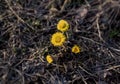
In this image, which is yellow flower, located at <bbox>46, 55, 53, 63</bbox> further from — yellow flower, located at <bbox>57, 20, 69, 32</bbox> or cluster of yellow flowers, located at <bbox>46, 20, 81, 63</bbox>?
yellow flower, located at <bbox>57, 20, 69, 32</bbox>

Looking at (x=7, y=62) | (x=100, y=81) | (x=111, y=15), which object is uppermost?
(x=111, y=15)

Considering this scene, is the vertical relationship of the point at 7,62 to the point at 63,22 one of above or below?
below

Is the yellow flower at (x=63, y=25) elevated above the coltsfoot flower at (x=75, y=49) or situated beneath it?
elevated above

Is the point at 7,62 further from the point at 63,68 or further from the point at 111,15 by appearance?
the point at 111,15

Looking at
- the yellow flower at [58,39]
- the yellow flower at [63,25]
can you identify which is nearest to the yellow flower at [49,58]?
the yellow flower at [58,39]

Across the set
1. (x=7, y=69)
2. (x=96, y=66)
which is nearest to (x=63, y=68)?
(x=96, y=66)

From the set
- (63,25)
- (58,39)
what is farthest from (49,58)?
(63,25)

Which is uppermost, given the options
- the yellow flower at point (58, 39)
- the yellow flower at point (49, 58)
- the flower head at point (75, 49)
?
the yellow flower at point (58, 39)

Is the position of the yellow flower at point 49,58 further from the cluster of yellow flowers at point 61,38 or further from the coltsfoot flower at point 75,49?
the coltsfoot flower at point 75,49

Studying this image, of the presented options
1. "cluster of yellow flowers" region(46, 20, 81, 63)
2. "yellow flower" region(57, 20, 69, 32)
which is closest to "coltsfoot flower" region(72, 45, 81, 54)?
"cluster of yellow flowers" region(46, 20, 81, 63)
